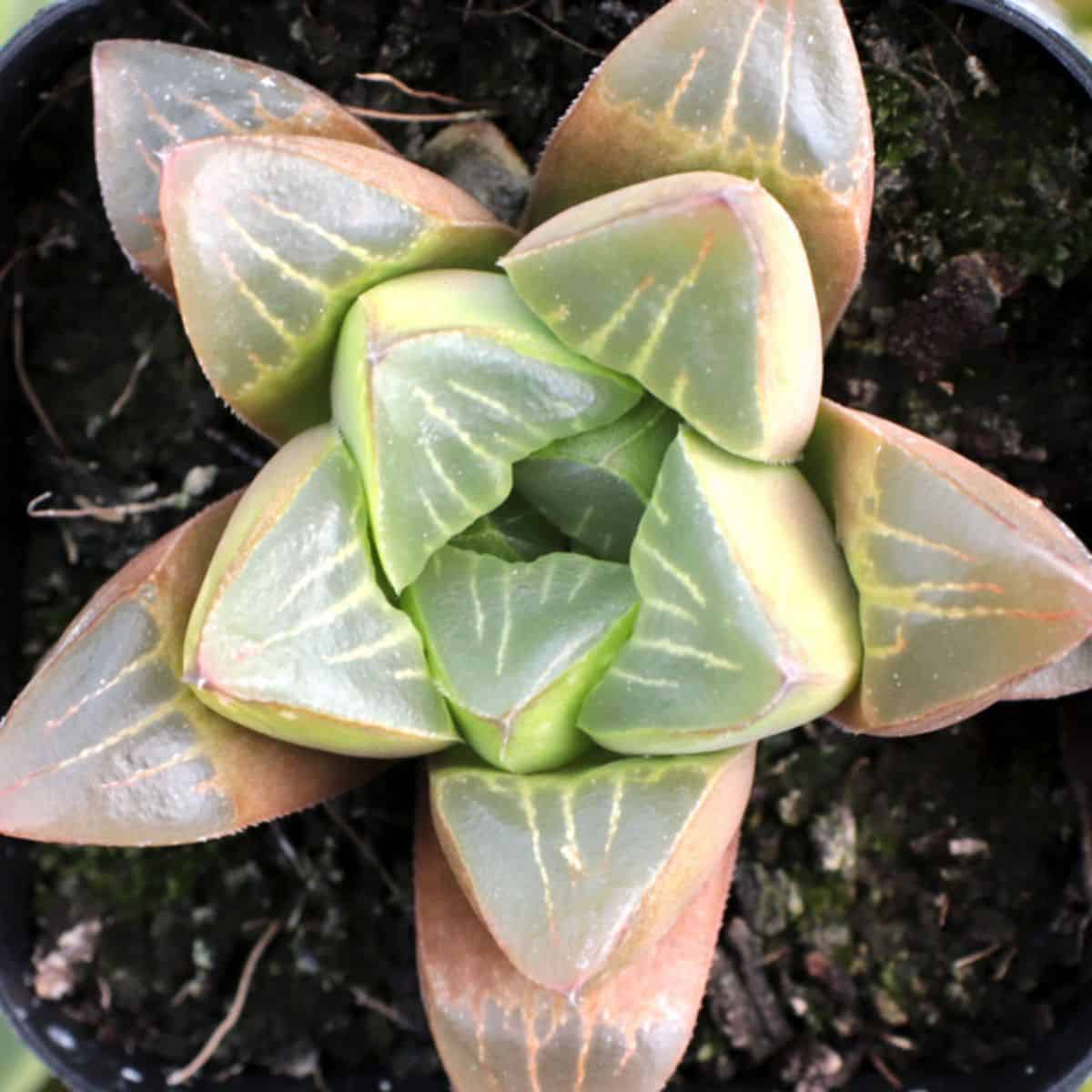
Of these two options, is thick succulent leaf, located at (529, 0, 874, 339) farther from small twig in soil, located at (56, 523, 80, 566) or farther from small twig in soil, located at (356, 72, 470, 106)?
small twig in soil, located at (56, 523, 80, 566)

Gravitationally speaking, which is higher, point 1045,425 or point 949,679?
point 949,679

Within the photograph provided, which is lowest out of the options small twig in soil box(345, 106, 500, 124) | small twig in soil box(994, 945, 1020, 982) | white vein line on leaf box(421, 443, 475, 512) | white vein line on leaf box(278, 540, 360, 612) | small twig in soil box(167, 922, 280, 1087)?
small twig in soil box(994, 945, 1020, 982)

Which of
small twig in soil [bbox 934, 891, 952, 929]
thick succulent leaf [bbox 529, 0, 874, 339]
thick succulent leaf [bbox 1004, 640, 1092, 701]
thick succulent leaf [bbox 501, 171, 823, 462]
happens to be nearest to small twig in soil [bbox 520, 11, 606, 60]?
thick succulent leaf [bbox 529, 0, 874, 339]

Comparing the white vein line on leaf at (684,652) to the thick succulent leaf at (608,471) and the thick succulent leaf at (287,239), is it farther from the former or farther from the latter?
the thick succulent leaf at (287,239)

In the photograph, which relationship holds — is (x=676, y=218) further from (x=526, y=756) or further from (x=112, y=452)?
(x=112, y=452)

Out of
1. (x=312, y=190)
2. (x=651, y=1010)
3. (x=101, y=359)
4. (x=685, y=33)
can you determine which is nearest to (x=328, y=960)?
(x=651, y=1010)

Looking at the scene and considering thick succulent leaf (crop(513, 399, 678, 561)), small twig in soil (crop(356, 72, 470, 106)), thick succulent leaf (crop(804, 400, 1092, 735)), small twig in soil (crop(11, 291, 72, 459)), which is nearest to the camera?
thick succulent leaf (crop(804, 400, 1092, 735))

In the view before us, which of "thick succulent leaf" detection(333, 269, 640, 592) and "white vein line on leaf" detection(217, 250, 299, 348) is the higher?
"white vein line on leaf" detection(217, 250, 299, 348)

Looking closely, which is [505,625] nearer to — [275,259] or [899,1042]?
[275,259]
